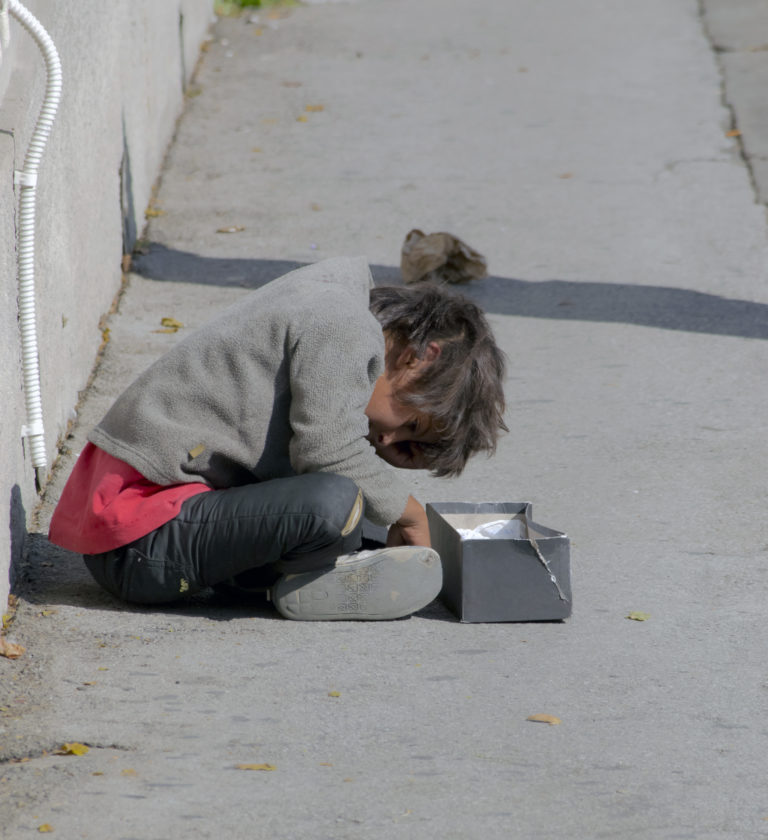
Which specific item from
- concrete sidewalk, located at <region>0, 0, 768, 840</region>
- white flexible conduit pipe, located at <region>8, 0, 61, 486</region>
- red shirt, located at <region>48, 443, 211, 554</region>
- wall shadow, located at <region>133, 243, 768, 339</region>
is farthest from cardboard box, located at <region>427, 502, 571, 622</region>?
wall shadow, located at <region>133, 243, 768, 339</region>

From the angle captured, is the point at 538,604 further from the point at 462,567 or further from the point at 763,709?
the point at 763,709

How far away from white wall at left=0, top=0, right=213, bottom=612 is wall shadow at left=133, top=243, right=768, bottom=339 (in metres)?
0.32

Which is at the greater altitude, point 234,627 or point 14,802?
point 14,802

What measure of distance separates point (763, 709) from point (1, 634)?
1757mm

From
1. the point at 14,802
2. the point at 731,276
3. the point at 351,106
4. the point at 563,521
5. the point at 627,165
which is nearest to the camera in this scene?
the point at 14,802

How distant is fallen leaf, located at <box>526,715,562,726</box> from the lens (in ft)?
9.27

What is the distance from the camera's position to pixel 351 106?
882 centimetres

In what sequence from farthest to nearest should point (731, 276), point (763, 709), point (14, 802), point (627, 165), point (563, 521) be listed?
point (627, 165) < point (731, 276) < point (563, 521) < point (763, 709) < point (14, 802)

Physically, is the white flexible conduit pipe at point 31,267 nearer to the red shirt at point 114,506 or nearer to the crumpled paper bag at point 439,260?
the red shirt at point 114,506

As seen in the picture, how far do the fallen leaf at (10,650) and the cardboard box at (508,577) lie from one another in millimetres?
1063

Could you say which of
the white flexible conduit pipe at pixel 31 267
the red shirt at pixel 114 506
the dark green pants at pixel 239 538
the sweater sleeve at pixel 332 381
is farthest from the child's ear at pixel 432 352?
the white flexible conduit pipe at pixel 31 267

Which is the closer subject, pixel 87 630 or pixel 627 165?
pixel 87 630

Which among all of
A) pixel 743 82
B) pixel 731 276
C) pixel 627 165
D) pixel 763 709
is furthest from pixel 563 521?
pixel 743 82

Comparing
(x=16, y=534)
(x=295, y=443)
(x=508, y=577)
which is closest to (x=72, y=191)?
(x=16, y=534)
